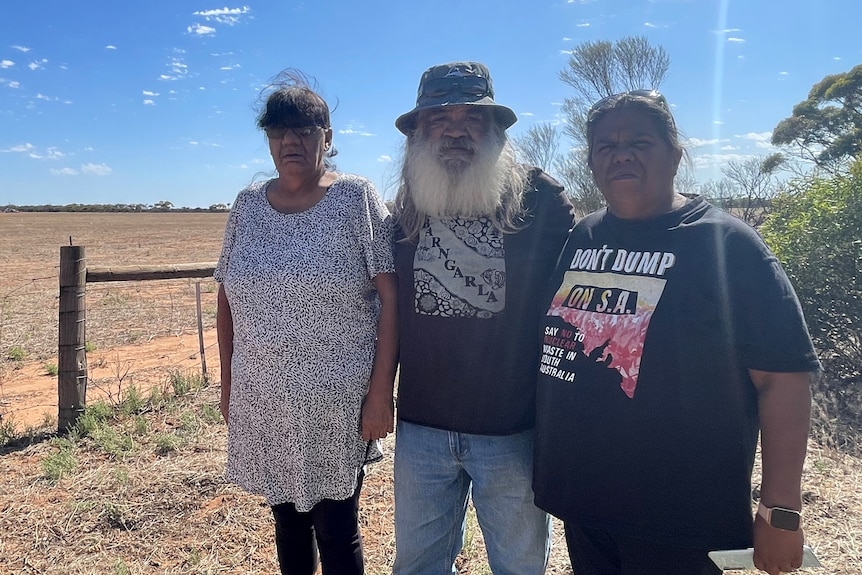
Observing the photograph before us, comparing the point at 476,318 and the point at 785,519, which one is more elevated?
the point at 476,318

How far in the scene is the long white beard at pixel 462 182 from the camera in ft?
6.32

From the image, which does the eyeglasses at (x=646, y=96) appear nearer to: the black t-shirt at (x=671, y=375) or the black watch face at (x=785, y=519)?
the black t-shirt at (x=671, y=375)

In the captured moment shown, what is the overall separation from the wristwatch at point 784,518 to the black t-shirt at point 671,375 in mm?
58

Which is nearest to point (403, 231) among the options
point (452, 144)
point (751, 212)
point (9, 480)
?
point (452, 144)

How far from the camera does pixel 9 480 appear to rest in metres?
3.64

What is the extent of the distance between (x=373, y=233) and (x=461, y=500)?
0.95m

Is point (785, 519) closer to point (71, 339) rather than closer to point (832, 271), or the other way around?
point (832, 271)

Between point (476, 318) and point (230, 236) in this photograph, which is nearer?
point (476, 318)

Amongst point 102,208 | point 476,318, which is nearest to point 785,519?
point 476,318

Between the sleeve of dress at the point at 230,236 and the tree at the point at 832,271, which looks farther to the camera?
the tree at the point at 832,271

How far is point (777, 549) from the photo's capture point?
1.39m

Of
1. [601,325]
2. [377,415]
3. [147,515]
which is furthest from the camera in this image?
[147,515]

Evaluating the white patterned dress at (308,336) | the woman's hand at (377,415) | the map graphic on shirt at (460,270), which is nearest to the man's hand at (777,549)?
the map graphic on shirt at (460,270)

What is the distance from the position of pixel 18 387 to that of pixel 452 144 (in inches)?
226
